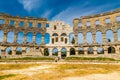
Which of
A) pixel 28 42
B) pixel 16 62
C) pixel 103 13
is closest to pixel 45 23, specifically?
pixel 28 42

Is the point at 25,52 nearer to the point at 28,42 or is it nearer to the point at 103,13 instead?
the point at 28,42

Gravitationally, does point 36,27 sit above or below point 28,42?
above

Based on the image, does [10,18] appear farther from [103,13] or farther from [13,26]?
[103,13]

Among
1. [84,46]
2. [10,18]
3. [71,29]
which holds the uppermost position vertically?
[10,18]

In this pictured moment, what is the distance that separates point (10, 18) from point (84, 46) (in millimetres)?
35727

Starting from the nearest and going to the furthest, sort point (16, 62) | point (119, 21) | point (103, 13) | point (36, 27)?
point (16, 62) < point (119, 21) < point (103, 13) < point (36, 27)

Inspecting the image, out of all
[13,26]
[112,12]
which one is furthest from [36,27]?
[112,12]

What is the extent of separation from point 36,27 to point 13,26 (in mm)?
10399

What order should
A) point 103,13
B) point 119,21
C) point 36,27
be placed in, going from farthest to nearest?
1. point 36,27
2. point 103,13
3. point 119,21

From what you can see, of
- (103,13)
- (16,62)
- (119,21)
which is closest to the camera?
(16,62)

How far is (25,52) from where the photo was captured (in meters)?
59.3

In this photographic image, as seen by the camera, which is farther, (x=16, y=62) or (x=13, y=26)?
(x=13, y=26)

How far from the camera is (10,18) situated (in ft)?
198

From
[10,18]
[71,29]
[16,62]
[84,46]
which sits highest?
[10,18]
